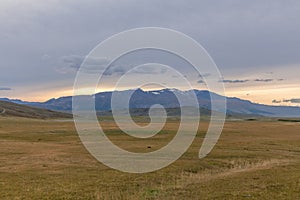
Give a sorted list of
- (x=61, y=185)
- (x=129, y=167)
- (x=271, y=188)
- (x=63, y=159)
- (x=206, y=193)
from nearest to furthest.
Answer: (x=206, y=193) < (x=271, y=188) < (x=61, y=185) < (x=129, y=167) < (x=63, y=159)

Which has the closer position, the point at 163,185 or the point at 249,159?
the point at 163,185

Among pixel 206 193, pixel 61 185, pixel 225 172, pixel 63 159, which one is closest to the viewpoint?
pixel 206 193

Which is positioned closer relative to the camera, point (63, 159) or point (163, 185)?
point (163, 185)

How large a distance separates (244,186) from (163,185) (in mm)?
6288

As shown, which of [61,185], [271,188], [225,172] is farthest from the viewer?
[225,172]

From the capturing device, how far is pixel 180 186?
29.5 m

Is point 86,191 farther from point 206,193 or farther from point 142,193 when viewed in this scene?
point 206,193

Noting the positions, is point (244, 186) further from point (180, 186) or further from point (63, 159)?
point (63, 159)

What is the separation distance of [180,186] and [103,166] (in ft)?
46.4

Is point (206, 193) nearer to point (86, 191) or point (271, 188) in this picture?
point (271, 188)

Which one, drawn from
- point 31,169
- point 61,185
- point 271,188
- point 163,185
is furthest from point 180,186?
point 31,169

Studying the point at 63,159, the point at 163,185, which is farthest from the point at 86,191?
the point at 63,159

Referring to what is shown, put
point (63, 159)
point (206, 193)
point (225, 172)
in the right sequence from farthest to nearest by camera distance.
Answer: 1. point (63, 159)
2. point (225, 172)
3. point (206, 193)

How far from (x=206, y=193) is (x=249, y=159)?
2311 cm
